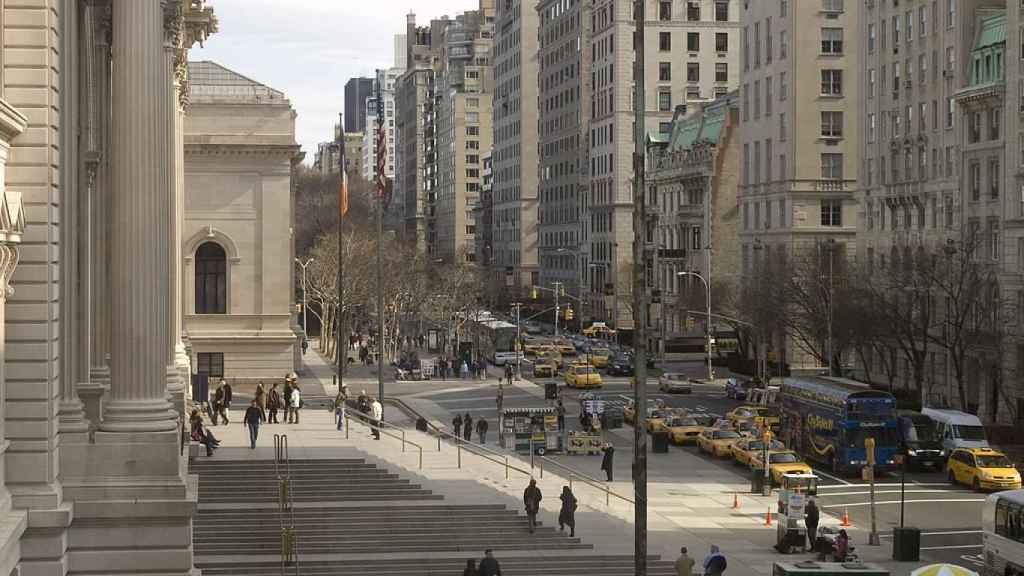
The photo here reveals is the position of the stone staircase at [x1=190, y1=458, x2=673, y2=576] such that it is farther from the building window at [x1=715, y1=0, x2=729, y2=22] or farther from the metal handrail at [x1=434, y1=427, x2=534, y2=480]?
the building window at [x1=715, y1=0, x2=729, y2=22]

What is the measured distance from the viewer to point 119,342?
24625 mm

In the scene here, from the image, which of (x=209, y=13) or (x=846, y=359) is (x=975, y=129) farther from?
(x=209, y=13)

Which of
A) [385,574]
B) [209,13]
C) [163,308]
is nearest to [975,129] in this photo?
[209,13]

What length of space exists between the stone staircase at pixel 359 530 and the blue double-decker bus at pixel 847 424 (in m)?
19.2

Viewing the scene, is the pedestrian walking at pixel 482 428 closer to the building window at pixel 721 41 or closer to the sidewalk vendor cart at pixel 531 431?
the sidewalk vendor cart at pixel 531 431

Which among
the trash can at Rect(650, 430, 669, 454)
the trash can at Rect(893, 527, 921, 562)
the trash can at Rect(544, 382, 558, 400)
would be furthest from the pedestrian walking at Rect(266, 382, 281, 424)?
the trash can at Rect(544, 382, 558, 400)

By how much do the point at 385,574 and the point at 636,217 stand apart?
11107 millimetres

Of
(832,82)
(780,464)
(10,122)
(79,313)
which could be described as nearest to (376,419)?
(780,464)

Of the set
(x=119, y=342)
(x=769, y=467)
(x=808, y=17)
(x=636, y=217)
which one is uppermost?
(x=808, y=17)

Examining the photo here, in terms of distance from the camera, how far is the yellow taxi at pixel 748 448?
58.2 meters

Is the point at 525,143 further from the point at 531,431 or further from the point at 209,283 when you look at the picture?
the point at 531,431

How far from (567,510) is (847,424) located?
19547 millimetres

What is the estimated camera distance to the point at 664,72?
143375 millimetres

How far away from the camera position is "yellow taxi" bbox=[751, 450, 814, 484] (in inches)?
2162
